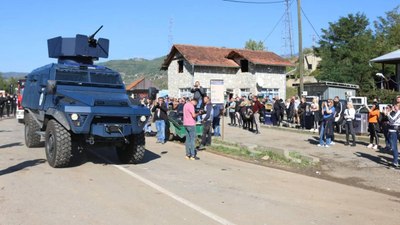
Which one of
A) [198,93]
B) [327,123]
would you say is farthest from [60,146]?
[327,123]

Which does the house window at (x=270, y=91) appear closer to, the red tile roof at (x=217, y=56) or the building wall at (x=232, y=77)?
the building wall at (x=232, y=77)

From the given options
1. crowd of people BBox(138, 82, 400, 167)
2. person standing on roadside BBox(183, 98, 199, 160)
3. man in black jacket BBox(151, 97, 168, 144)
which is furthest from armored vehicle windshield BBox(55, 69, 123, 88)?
man in black jacket BBox(151, 97, 168, 144)

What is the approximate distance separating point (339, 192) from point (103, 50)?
8904 millimetres

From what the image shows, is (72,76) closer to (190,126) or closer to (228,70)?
(190,126)

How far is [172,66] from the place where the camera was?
4691 centimetres

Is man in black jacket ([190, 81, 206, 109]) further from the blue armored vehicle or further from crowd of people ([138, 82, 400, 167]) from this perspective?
the blue armored vehicle

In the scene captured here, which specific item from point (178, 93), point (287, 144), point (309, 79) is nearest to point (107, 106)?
point (287, 144)

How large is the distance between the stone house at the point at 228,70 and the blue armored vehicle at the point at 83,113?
3010 centimetres

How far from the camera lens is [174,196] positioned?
7.88 m

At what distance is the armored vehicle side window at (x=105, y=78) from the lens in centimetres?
1198

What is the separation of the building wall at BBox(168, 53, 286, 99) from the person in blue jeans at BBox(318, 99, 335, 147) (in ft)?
86.6

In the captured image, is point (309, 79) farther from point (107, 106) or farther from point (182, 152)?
point (107, 106)

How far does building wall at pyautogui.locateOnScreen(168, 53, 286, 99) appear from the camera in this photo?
4316cm

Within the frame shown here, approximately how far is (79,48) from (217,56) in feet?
105
